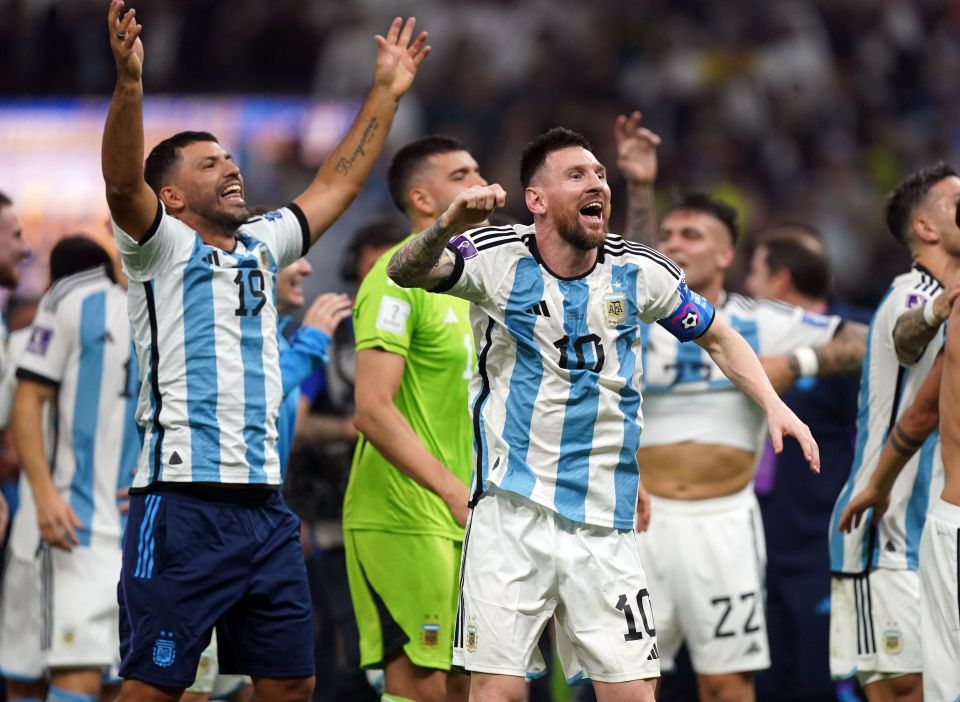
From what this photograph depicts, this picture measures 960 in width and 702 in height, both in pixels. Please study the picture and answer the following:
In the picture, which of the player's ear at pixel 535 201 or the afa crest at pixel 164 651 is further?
the player's ear at pixel 535 201

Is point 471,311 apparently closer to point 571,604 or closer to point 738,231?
point 571,604

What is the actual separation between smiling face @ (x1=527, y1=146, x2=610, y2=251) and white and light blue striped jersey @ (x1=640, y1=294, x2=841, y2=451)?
2.12 m

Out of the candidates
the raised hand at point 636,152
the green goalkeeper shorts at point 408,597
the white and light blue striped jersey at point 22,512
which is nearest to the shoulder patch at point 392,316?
the green goalkeeper shorts at point 408,597

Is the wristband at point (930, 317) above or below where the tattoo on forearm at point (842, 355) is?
above

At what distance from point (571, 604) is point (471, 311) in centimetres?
115

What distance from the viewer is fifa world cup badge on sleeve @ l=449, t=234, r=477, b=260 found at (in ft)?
18.1

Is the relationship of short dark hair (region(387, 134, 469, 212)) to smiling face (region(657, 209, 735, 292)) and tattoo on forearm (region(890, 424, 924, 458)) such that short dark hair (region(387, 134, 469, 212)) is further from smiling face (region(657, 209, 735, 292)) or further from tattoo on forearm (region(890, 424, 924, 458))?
tattoo on forearm (region(890, 424, 924, 458))

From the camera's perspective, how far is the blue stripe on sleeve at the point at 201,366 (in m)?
5.68

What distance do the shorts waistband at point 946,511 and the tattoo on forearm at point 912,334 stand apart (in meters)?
0.79

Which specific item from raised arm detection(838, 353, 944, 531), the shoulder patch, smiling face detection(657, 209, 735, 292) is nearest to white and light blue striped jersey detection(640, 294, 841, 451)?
smiling face detection(657, 209, 735, 292)

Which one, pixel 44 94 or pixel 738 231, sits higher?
pixel 44 94

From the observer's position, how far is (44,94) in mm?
15320

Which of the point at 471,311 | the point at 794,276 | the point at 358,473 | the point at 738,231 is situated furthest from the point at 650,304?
the point at 794,276

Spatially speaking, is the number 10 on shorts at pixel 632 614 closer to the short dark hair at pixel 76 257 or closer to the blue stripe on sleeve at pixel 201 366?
the blue stripe on sleeve at pixel 201 366
